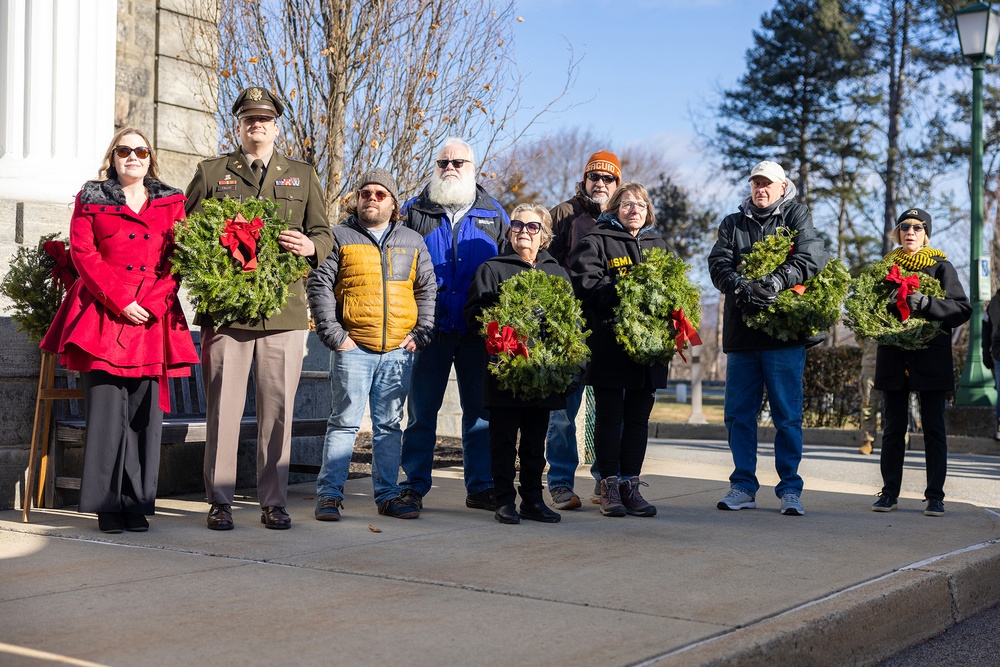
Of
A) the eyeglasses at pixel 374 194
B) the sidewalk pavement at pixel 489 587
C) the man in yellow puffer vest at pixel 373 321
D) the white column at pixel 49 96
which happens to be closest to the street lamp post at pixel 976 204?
the sidewalk pavement at pixel 489 587

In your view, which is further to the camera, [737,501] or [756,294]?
[737,501]

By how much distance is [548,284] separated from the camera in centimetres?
657

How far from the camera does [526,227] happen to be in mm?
6746

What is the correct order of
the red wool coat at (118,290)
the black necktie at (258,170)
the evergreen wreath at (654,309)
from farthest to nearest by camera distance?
the evergreen wreath at (654,309) < the black necktie at (258,170) < the red wool coat at (118,290)

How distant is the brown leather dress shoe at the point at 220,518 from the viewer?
6.06 meters

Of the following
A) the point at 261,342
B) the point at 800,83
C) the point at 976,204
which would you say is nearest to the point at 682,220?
the point at 800,83

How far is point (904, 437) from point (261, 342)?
4.40 m

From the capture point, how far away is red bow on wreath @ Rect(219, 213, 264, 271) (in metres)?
5.91

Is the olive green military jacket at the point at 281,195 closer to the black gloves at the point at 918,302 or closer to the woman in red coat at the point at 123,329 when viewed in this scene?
the woman in red coat at the point at 123,329

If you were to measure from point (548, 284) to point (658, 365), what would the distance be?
0.95 metres

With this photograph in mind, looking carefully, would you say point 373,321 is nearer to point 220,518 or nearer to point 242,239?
point 242,239

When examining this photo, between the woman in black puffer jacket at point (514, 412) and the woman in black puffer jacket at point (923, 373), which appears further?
the woman in black puffer jacket at point (923, 373)

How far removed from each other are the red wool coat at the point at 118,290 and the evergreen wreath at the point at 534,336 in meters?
1.77

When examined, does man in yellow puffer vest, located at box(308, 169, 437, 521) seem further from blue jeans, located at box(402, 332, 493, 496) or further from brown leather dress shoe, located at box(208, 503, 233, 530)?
brown leather dress shoe, located at box(208, 503, 233, 530)
